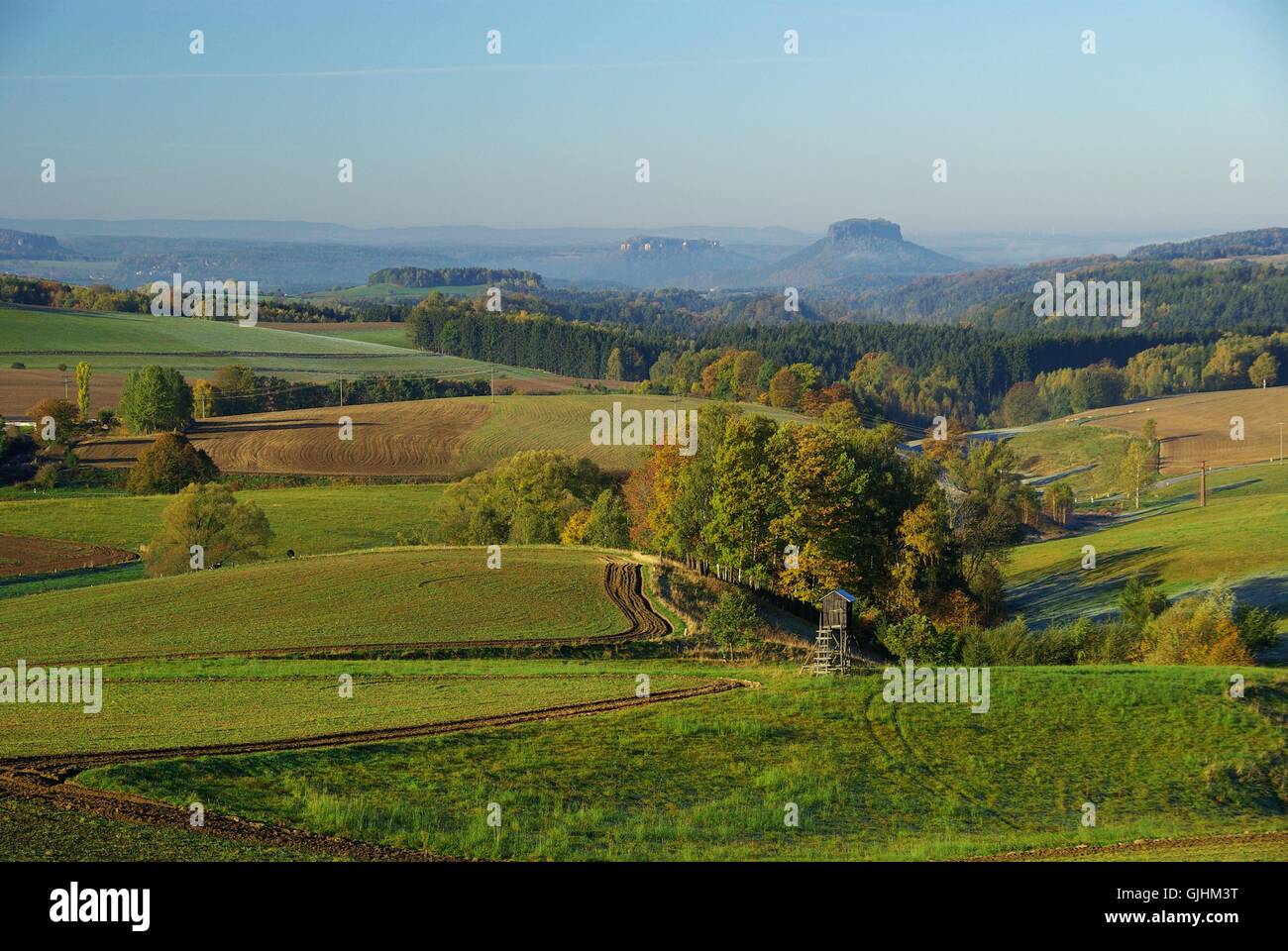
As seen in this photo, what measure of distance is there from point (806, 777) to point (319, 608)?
28.5 meters

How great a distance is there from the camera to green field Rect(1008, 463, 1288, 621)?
62594mm

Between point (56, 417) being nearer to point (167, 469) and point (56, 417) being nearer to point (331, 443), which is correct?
point (167, 469)

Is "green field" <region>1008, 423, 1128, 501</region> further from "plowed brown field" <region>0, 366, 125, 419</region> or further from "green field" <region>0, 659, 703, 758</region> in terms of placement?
"green field" <region>0, 659, 703, 758</region>

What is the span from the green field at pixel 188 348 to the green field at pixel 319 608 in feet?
281

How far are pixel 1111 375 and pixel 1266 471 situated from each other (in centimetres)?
9557

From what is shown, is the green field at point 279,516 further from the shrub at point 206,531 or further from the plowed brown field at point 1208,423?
the plowed brown field at point 1208,423

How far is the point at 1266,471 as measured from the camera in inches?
4259

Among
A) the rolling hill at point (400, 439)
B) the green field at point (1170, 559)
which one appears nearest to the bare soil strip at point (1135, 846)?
the green field at point (1170, 559)

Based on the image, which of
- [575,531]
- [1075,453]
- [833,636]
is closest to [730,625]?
[833,636]

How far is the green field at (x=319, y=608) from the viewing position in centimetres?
4356

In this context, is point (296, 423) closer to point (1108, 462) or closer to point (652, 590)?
point (652, 590)

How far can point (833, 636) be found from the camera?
1654 inches

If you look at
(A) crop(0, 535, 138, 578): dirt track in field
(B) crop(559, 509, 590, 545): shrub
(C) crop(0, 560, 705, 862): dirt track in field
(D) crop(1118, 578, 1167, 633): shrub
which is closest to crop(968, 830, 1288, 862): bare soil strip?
(C) crop(0, 560, 705, 862): dirt track in field
